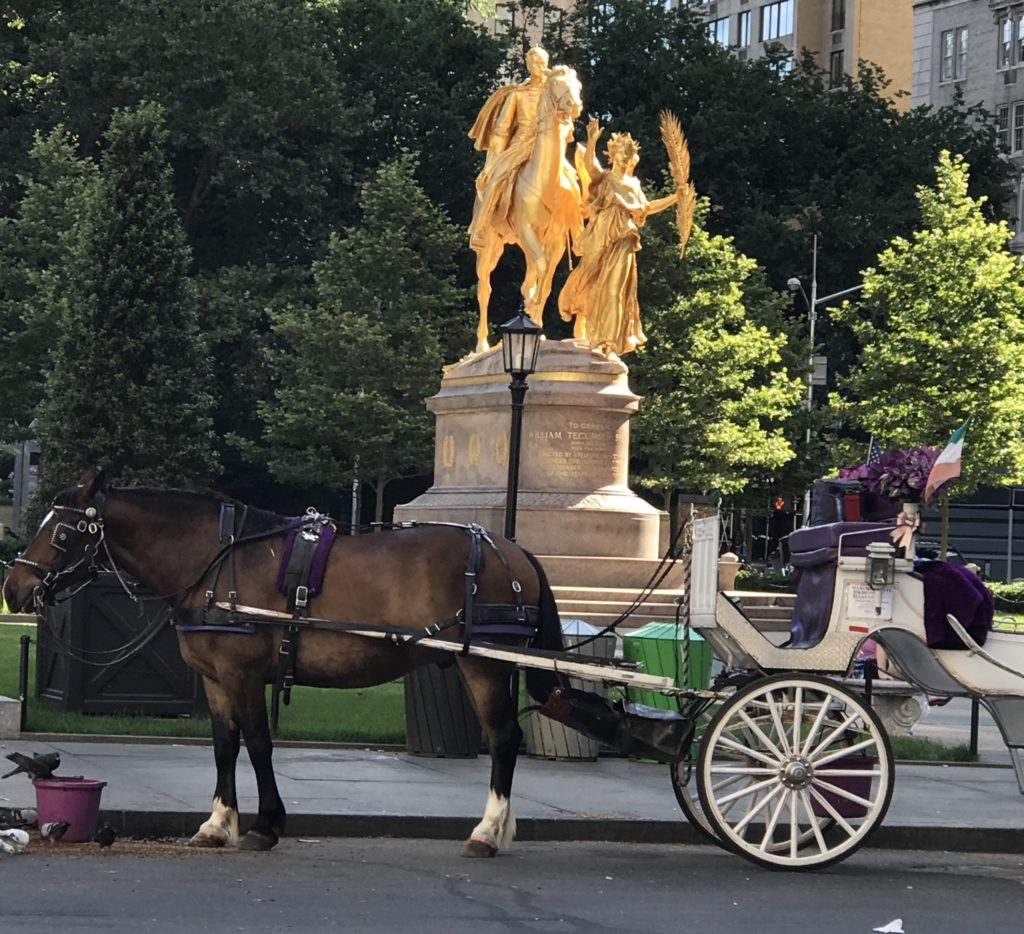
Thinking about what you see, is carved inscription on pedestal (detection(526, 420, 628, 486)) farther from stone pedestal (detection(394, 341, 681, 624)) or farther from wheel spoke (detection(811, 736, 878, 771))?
wheel spoke (detection(811, 736, 878, 771))

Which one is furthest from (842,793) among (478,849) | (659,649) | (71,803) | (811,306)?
(811,306)

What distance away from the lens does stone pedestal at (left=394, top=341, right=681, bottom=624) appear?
30.9 metres

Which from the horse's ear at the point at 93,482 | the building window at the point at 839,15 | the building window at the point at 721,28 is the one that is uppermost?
the building window at the point at 721,28

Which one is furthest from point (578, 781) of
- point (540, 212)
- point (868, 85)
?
point (868, 85)

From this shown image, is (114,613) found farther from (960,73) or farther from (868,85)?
(960,73)

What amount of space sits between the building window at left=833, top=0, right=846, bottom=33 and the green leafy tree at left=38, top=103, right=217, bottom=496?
175 feet

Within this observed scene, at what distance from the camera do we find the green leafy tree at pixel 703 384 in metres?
51.7

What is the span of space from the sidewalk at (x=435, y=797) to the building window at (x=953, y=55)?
214 feet

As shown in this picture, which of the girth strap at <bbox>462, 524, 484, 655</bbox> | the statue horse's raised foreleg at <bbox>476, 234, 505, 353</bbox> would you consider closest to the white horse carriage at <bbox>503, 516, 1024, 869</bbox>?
the girth strap at <bbox>462, 524, 484, 655</bbox>

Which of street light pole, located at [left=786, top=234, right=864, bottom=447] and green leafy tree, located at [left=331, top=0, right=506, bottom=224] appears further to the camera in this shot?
green leafy tree, located at [left=331, top=0, right=506, bottom=224]

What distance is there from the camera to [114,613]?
51.9 feet

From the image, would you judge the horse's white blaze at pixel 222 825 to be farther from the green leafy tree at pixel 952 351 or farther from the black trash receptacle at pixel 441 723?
the green leafy tree at pixel 952 351

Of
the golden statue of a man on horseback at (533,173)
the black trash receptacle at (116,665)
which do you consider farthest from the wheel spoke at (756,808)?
the golden statue of a man on horseback at (533,173)

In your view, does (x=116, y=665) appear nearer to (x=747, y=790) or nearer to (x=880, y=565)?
(x=747, y=790)
